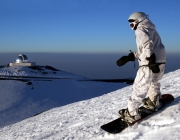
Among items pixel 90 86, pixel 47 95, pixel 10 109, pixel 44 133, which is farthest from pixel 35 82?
pixel 44 133

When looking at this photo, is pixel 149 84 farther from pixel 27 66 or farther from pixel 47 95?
pixel 27 66

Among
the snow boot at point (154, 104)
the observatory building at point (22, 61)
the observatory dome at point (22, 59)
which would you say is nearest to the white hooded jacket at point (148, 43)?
the snow boot at point (154, 104)

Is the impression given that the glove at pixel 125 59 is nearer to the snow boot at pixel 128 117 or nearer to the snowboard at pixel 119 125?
the snow boot at pixel 128 117

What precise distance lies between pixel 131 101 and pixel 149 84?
0.51m

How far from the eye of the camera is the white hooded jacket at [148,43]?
4.74 metres

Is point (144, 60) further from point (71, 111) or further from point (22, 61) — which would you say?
point (22, 61)

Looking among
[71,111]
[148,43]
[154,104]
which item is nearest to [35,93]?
[71,111]

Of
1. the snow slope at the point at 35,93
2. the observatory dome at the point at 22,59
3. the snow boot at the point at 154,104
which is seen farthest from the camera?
the observatory dome at the point at 22,59

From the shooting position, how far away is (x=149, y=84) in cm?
486

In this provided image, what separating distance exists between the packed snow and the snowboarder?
37cm

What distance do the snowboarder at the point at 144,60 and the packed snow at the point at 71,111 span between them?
1.23 feet

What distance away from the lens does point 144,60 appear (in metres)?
4.84

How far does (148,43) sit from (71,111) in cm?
555

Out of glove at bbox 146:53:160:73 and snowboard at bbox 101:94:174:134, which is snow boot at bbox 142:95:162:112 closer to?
snowboard at bbox 101:94:174:134
